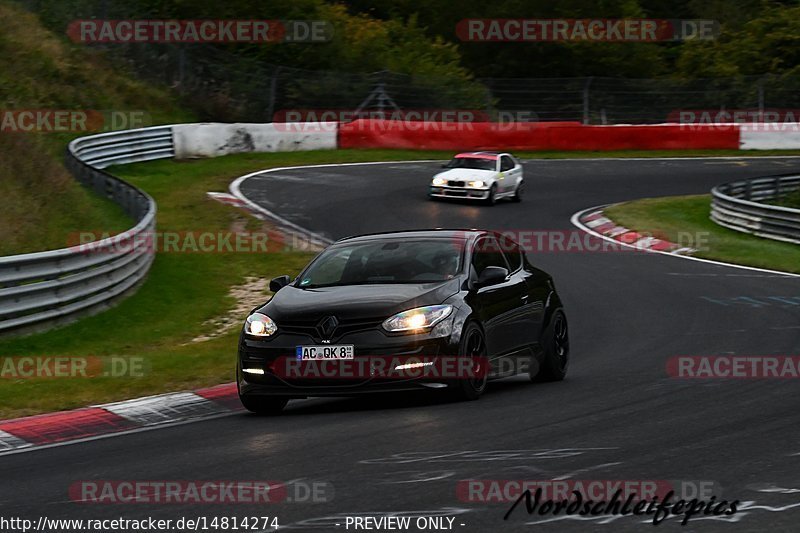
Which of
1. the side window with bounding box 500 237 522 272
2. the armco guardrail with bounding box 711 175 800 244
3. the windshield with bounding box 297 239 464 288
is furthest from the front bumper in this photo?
the windshield with bounding box 297 239 464 288

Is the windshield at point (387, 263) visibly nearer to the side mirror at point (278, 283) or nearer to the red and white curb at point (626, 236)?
the side mirror at point (278, 283)

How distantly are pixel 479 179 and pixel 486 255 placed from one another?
19599 mm

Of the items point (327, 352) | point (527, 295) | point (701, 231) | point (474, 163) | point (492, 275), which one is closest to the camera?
point (327, 352)

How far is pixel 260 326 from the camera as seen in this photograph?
10562mm

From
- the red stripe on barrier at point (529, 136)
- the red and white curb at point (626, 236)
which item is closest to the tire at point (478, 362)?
the red and white curb at point (626, 236)

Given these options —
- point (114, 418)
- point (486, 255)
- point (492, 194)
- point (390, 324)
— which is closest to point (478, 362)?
point (390, 324)

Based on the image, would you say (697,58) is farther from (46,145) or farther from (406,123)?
(46,145)

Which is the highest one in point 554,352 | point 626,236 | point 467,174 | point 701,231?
point 554,352

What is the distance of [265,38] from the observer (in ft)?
157

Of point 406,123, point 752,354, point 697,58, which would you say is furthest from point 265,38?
point 752,354

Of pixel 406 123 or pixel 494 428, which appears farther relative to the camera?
pixel 406 123

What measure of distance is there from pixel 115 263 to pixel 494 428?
9.09m

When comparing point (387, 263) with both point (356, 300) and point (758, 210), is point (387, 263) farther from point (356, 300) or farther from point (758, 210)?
point (758, 210)

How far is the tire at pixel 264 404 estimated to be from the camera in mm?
10648
